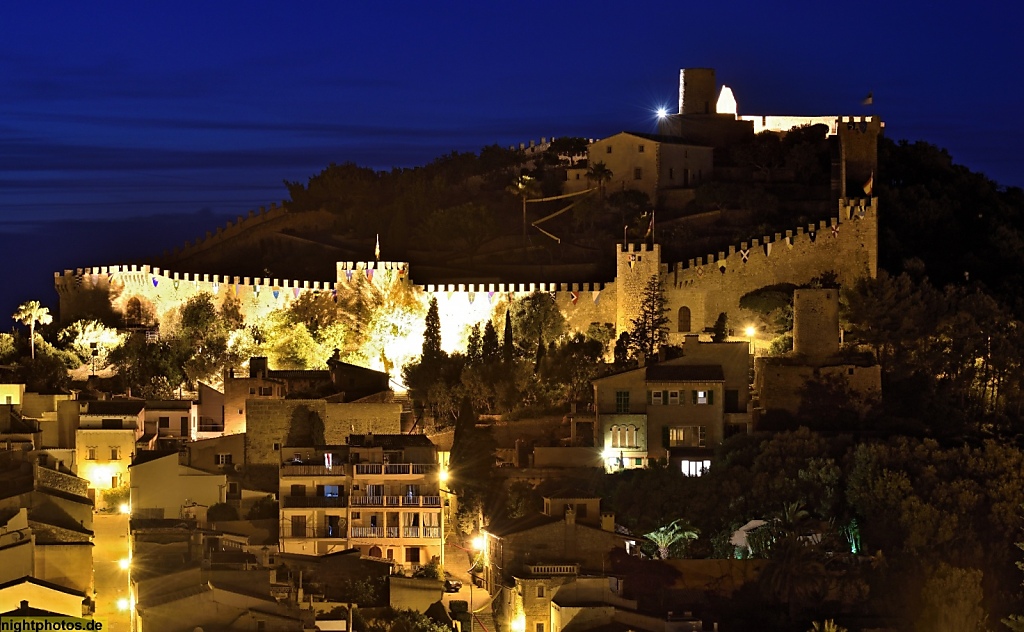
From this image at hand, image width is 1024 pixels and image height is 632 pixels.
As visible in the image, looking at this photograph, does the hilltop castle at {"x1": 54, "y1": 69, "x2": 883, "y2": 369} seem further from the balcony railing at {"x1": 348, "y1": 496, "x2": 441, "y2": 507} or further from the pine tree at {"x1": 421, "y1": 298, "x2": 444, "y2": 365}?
the balcony railing at {"x1": 348, "y1": 496, "x2": 441, "y2": 507}

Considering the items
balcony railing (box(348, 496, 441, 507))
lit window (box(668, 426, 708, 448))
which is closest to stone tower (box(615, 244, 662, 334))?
lit window (box(668, 426, 708, 448))

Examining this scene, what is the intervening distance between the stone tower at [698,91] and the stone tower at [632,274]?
972 cm

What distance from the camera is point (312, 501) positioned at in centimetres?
3559

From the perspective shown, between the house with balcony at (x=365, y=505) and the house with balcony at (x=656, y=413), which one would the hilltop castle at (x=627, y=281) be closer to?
the house with balcony at (x=656, y=413)

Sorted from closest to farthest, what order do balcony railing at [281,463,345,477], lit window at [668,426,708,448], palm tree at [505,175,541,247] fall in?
balcony railing at [281,463,345,477] < lit window at [668,426,708,448] < palm tree at [505,175,541,247]

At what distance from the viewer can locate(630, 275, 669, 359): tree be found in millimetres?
42844

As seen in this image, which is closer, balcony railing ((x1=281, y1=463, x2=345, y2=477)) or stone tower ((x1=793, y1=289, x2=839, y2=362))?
balcony railing ((x1=281, y1=463, x2=345, y2=477))

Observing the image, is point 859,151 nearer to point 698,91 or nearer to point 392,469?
point 698,91

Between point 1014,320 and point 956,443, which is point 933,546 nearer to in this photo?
point 956,443

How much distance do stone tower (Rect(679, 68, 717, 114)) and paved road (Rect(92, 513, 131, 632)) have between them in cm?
2244

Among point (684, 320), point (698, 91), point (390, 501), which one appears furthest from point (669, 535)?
point (698, 91)

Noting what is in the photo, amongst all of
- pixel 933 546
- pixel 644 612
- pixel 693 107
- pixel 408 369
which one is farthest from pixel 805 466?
pixel 693 107

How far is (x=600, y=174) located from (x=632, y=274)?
6455 millimetres

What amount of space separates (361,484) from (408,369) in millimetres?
8858
